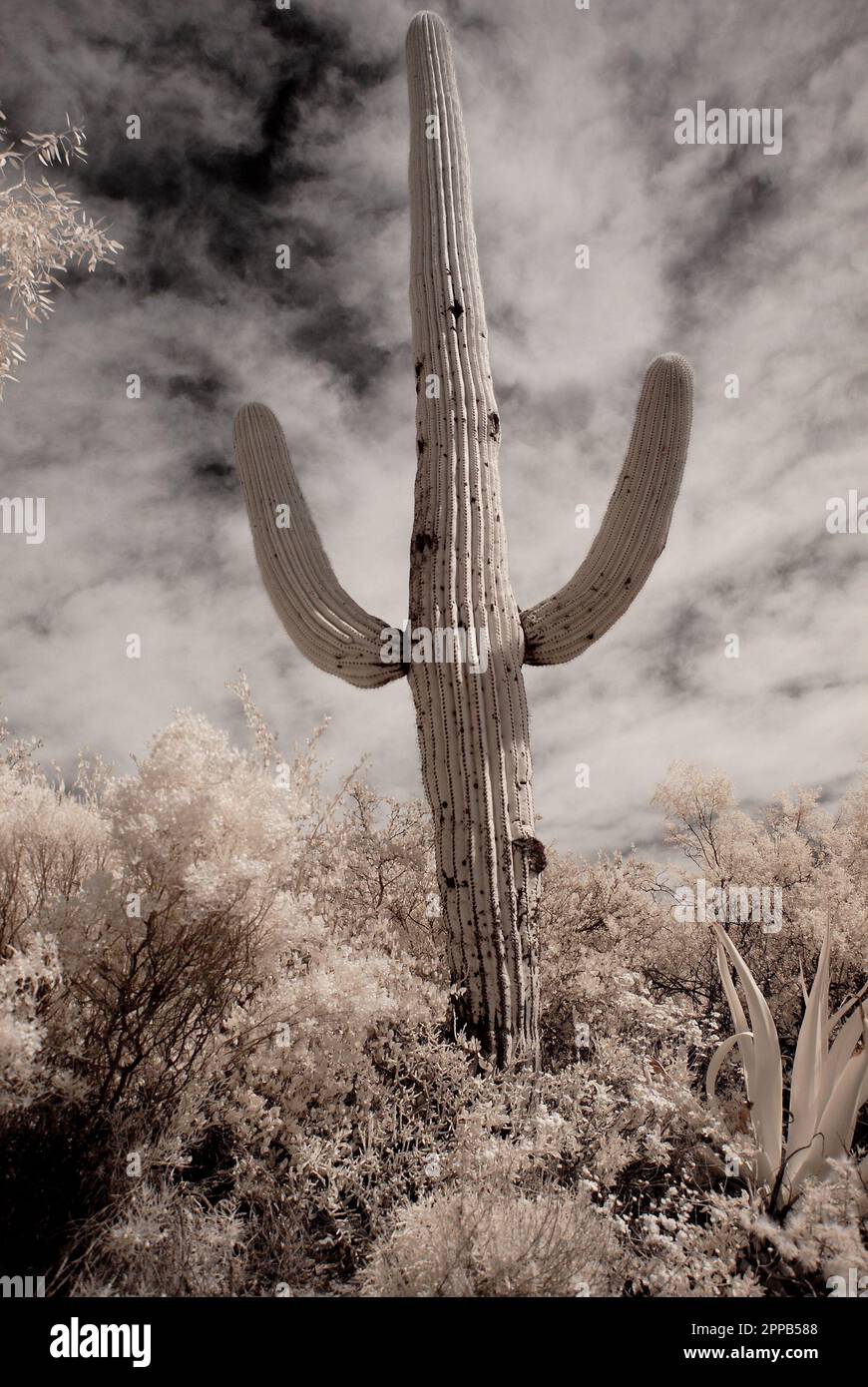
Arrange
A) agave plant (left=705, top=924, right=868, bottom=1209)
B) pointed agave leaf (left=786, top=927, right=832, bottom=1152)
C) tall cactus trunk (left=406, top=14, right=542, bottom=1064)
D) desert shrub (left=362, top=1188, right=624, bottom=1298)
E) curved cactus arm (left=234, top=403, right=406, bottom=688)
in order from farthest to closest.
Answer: curved cactus arm (left=234, top=403, right=406, bottom=688)
tall cactus trunk (left=406, top=14, right=542, bottom=1064)
pointed agave leaf (left=786, top=927, right=832, bottom=1152)
agave plant (left=705, top=924, right=868, bottom=1209)
desert shrub (left=362, top=1188, right=624, bottom=1298)

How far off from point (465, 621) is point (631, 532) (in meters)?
1.21

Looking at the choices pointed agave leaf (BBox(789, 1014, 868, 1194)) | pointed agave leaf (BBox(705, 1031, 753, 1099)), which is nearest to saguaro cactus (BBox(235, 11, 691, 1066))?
pointed agave leaf (BBox(705, 1031, 753, 1099))

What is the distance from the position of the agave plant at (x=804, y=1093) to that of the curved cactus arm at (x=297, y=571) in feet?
8.48

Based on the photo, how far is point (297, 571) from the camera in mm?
4750

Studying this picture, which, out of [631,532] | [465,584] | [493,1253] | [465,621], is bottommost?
[493,1253]

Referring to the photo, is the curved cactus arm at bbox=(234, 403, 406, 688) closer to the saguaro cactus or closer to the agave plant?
the saguaro cactus

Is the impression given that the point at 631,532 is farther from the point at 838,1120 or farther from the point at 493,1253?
the point at 493,1253

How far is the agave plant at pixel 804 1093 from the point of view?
2.86 meters

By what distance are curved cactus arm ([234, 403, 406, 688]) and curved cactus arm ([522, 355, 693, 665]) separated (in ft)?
3.22

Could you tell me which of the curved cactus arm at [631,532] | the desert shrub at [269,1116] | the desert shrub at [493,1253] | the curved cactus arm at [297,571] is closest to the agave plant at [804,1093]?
the desert shrub at [269,1116]

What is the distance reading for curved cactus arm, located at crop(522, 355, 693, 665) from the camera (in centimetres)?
462

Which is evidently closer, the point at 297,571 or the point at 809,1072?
the point at 809,1072

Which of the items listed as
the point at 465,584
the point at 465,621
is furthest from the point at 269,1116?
the point at 465,584
